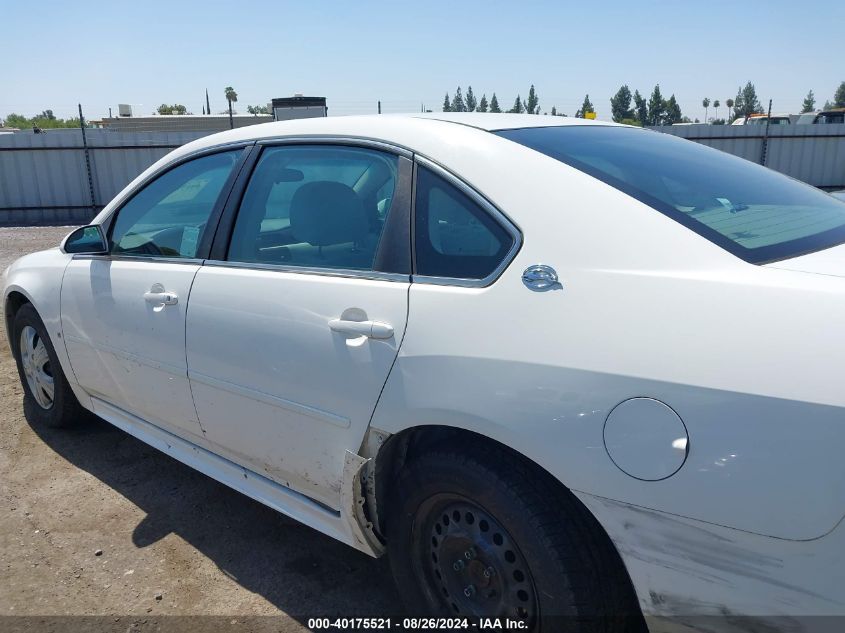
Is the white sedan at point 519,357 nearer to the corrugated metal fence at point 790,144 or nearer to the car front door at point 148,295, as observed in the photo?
the car front door at point 148,295

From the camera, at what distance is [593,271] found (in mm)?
1772

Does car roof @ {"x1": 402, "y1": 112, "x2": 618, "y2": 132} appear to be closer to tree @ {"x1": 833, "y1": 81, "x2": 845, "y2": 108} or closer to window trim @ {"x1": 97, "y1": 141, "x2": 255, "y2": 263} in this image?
window trim @ {"x1": 97, "y1": 141, "x2": 255, "y2": 263}

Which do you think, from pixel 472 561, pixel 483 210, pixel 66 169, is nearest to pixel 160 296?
pixel 483 210

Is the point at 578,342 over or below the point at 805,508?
over

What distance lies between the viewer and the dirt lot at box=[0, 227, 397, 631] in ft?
8.63

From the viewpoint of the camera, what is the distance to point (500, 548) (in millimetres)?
1959

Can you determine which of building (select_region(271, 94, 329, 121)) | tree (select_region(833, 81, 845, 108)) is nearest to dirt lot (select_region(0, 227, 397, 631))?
building (select_region(271, 94, 329, 121))

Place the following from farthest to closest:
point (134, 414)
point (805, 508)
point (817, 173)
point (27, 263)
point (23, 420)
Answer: point (817, 173)
point (23, 420)
point (27, 263)
point (134, 414)
point (805, 508)

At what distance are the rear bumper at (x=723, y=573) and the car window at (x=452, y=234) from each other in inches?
28.2

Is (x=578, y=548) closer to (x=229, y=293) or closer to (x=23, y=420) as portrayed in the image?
(x=229, y=293)

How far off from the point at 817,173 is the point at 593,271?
19.0 m

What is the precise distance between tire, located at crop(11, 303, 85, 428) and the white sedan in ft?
3.64

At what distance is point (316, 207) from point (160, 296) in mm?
814

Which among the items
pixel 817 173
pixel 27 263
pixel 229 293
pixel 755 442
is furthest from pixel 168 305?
pixel 817 173
